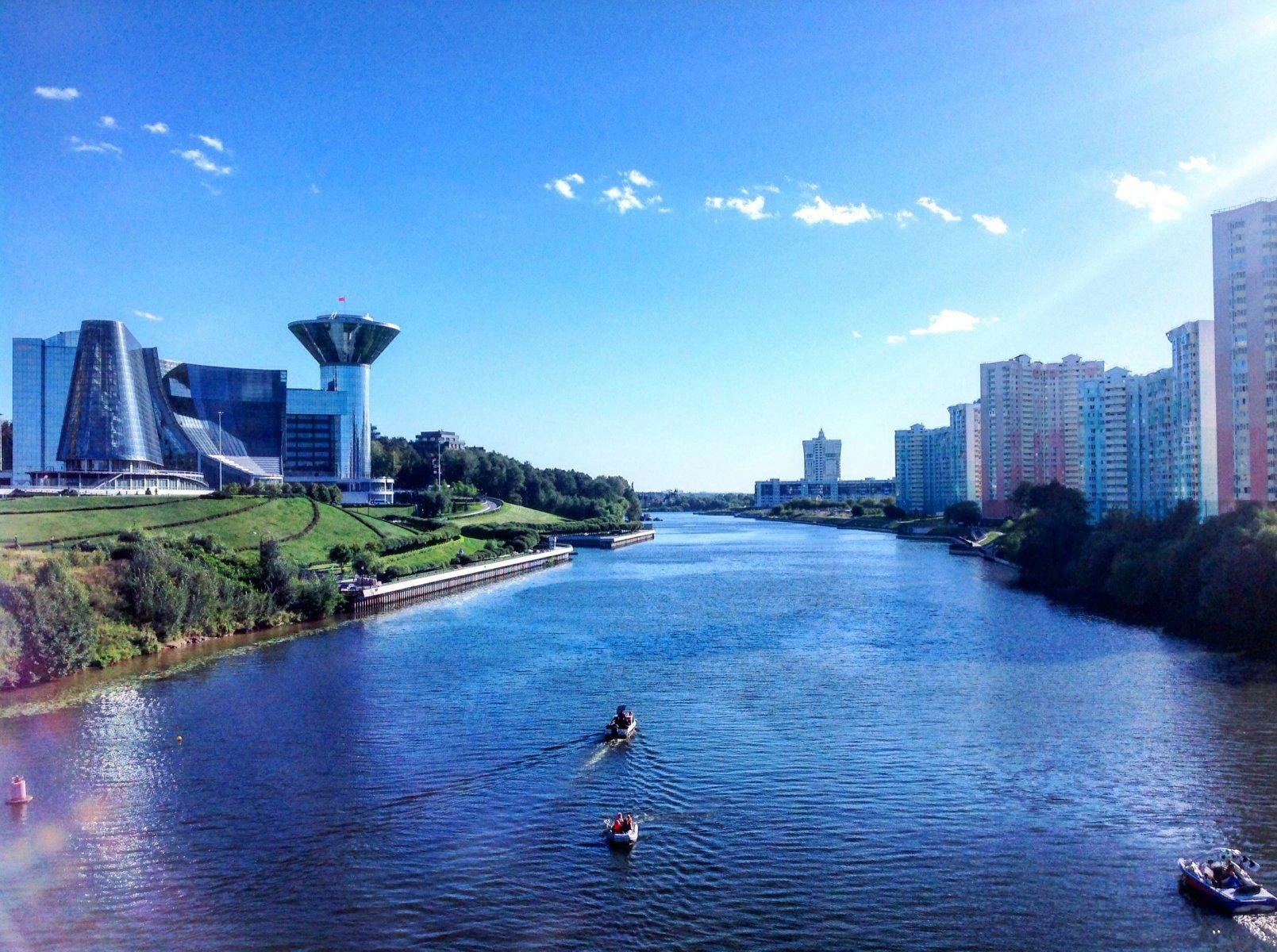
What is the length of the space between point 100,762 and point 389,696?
8564mm

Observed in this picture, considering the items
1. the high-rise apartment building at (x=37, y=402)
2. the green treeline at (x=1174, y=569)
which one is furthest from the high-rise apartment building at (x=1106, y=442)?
the high-rise apartment building at (x=37, y=402)

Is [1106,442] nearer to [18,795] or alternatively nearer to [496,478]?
[496,478]

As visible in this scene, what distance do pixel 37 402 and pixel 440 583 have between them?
2333 inches

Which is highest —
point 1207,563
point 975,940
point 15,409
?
point 15,409

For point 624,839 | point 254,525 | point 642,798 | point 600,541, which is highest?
point 254,525

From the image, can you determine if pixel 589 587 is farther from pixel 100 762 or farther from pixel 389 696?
pixel 100 762

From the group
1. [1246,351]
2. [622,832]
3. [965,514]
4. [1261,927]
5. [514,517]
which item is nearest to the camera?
[1261,927]

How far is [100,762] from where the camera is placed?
22.8 meters

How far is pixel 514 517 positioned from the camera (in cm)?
12088

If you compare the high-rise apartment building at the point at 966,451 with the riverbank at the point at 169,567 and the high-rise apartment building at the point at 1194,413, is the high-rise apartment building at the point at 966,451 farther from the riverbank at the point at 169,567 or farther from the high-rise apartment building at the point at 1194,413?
the riverbank at the point at 169,567

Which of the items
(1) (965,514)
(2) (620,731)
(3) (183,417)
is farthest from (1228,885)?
(3) (183,417)

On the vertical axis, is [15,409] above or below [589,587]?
above

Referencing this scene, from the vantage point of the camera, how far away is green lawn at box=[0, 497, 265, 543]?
4838cm

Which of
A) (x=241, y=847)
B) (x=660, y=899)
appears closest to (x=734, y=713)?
(x=660, y=899)
